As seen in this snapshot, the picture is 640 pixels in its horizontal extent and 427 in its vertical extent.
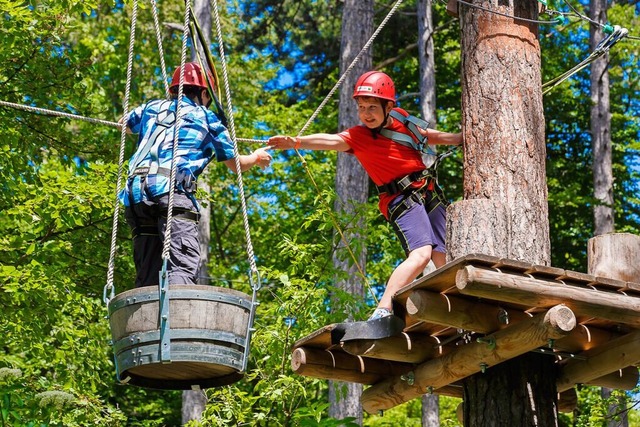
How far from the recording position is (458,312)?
5.22 meters

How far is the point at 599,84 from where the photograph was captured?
18812 mm

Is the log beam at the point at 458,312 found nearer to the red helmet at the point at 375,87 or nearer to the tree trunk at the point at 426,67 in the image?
the red helmet at the point at 375,87

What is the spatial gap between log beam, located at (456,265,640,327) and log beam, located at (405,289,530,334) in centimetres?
29

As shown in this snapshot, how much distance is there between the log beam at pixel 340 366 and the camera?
611 centimetres

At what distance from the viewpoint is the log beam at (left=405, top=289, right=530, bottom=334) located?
5102 millimetres

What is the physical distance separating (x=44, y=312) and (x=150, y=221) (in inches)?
181

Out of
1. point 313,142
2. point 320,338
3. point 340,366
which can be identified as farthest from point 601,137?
point 320,338

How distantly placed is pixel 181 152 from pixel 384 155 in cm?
129

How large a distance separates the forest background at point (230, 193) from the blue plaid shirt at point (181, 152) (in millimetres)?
2363

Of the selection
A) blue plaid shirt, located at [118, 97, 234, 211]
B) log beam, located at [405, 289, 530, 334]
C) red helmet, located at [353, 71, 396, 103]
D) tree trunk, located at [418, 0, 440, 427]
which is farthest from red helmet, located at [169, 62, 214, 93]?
tree trunk, located at [418, 0, 440, 427]

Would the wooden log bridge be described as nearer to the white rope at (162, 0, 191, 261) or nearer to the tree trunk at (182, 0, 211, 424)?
the white rope at (162, 0, 191, 261)

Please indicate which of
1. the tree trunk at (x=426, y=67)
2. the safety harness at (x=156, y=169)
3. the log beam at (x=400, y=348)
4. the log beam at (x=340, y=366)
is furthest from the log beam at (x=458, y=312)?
the tree trunk at (x=426, y=67)

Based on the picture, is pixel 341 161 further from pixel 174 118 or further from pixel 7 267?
pixel 174 118

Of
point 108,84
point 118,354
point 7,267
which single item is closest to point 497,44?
point 118,354
